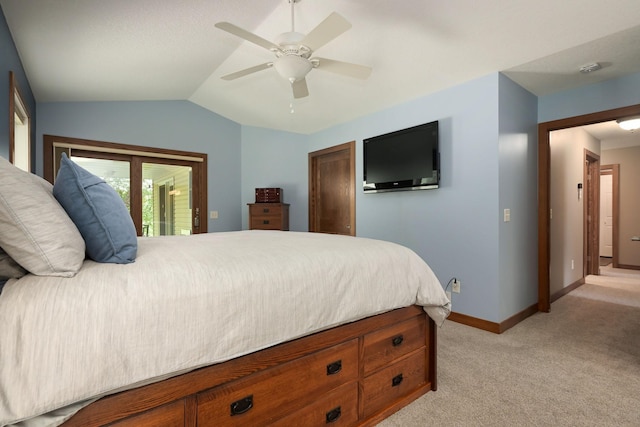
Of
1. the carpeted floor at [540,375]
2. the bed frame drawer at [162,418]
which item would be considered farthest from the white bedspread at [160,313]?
the carpeted floor at [540,375]

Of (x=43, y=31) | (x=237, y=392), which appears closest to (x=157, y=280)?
(x=237, y=392)

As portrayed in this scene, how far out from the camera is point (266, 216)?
4543mm

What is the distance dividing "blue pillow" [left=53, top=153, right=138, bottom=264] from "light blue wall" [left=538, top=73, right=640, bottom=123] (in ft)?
13.5

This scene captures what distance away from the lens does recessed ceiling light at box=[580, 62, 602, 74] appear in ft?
8.62

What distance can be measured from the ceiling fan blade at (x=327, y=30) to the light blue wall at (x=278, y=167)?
3.03 meters

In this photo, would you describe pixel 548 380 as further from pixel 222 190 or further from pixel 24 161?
pixel 24 161

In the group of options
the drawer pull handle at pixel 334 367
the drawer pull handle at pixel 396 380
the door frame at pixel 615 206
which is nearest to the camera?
the drawer pull handle at pixel 334 367

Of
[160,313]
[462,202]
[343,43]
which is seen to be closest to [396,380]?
[160,313]

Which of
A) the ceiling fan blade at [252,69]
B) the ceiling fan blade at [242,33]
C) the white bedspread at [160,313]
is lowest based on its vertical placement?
the white bedspread at [160,313]

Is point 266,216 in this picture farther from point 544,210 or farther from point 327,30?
point 544,210

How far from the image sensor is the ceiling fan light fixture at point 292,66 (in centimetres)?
211

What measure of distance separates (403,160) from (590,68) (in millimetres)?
1788

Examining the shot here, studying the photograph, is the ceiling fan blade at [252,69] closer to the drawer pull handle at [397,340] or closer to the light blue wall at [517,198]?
the drawer pull handle at [397,340]

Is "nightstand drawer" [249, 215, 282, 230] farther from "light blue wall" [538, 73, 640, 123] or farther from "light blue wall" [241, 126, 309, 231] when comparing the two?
"light blue wall" [538, 73, 640, 123]
